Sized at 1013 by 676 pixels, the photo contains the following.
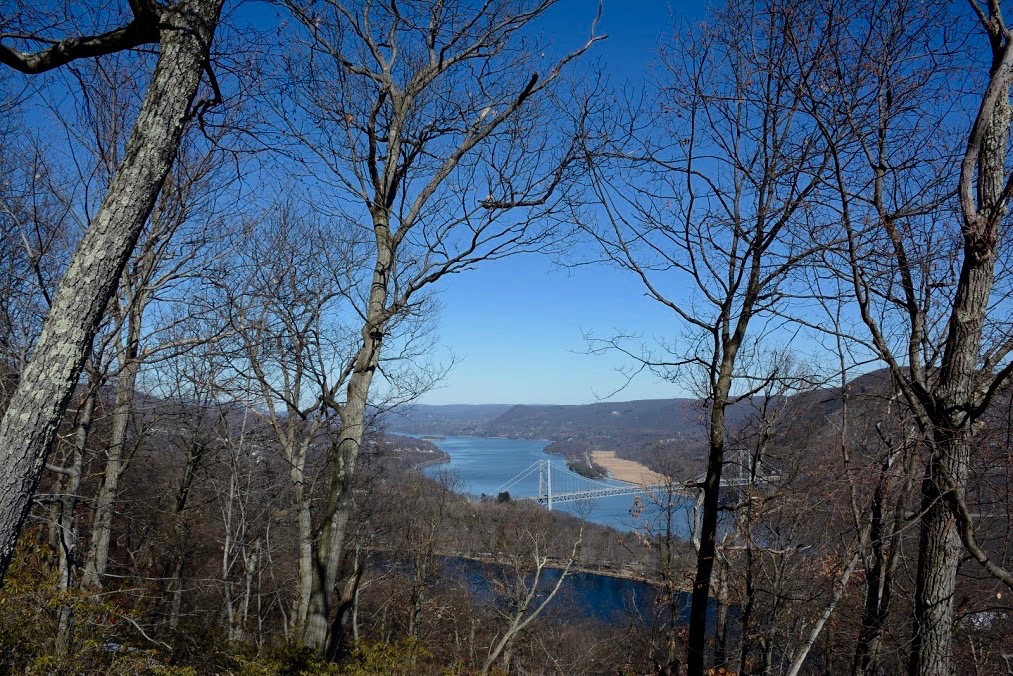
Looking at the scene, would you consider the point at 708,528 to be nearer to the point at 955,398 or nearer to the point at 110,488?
the point at 955,398

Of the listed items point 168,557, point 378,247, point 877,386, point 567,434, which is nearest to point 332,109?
point 378,247

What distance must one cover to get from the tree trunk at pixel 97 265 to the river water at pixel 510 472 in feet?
33.6

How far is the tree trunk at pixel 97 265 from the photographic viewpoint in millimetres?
1856

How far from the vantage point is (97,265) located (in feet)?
6.49

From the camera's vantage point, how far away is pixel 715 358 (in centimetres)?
344

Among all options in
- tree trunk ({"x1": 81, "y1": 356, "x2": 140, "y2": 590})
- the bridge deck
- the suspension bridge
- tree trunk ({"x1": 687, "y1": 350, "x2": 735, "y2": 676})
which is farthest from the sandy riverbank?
tree trunk ({"x1": 687, "y1": 350, "x2": 735, "y2": 676})

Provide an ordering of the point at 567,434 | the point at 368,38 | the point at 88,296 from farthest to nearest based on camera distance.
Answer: the point at 567,434, the point at 368,38, the point at 88,296

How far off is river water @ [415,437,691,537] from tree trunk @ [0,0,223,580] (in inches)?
403

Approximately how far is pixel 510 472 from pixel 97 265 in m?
61.3

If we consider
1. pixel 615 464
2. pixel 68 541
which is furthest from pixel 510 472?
pixel 68 541

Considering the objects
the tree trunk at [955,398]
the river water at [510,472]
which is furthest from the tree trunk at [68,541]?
the river water at [510,472]

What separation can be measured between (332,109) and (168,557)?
11943 mm

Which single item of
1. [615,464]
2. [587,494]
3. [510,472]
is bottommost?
[510,472]

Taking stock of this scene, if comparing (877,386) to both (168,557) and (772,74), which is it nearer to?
(772,74)
